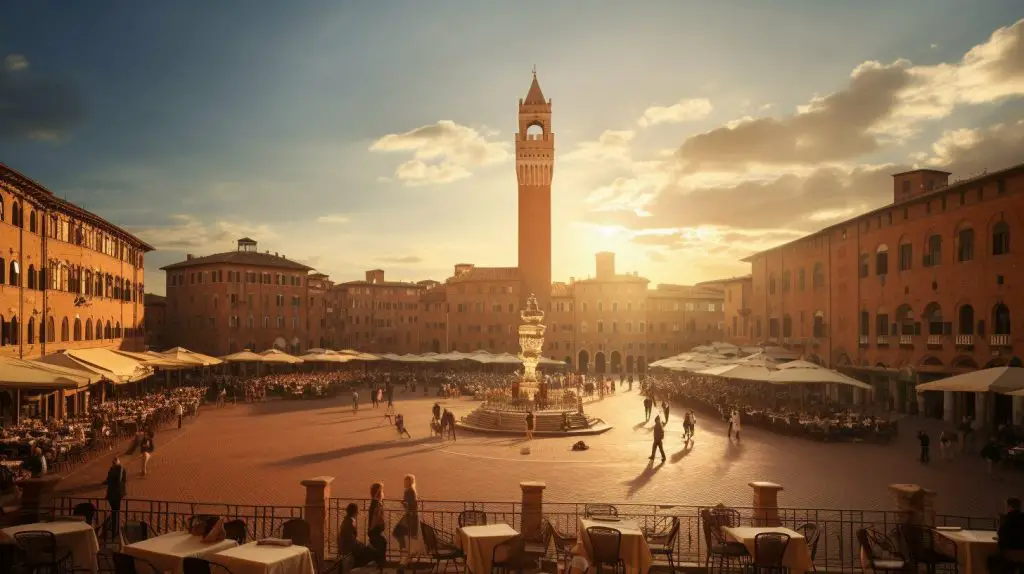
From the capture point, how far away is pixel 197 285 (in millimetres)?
68875

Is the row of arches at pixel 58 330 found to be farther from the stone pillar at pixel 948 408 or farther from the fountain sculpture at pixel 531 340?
the stone pillar at pixel 948 408

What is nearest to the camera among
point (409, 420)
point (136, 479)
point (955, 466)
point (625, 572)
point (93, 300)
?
point (625, 572)

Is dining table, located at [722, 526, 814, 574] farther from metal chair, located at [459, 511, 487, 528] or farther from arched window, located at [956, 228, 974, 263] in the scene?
arched window, located at [956, 228, 974, 263]

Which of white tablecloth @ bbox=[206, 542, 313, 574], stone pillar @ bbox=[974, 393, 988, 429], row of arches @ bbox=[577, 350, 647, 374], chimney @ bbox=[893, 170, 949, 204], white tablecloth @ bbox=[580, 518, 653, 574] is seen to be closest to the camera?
white tablecloth @ bbox=[206, 542, 313, 574]

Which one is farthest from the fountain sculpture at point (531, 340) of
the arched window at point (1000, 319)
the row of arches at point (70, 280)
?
the row of arches at point (70, 280)

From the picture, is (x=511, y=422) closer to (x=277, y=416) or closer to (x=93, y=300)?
(x=277, y=416)

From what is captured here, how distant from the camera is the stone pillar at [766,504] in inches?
450

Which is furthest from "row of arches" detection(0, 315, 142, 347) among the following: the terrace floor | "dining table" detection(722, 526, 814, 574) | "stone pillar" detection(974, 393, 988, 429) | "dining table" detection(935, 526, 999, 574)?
"stone pillar" detection(974, 393, 988, 429)

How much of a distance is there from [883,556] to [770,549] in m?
2.51

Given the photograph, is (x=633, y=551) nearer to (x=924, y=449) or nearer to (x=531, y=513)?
(x=531, y=513)

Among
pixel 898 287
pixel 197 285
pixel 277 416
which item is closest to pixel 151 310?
pixel 197 285

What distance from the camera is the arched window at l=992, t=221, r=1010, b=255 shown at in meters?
29.8

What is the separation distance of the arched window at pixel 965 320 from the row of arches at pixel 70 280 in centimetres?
4092

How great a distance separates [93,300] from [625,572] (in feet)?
129
